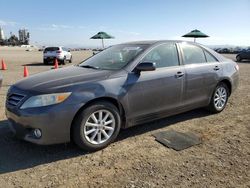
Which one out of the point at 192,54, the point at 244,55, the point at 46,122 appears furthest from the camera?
the point at 244,55

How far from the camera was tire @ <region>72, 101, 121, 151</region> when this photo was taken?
425 centimetres

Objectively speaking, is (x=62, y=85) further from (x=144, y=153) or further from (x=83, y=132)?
(x=144, y=153)

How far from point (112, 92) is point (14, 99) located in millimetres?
1399

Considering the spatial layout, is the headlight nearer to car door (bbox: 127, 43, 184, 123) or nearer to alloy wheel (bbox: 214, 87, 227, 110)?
car door (bbox: 127, 43, 184, 123)

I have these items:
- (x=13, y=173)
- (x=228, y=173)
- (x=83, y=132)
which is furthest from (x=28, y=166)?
(x=228, y=173)

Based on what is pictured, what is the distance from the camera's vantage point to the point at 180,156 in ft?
14.2

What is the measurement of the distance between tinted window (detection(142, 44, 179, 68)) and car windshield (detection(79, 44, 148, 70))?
0.57ft

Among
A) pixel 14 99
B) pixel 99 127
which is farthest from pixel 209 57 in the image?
pixel 14 99

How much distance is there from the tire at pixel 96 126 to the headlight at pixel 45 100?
1.19 feet

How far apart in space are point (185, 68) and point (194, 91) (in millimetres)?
496

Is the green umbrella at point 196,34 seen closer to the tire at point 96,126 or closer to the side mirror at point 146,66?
the side mirror at point 146,66

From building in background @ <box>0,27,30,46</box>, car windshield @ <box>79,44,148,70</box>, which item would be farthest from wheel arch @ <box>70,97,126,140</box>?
building in background @ <box>0,27,30,46</box>

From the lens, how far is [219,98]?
6.50m

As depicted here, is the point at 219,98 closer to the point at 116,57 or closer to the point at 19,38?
the point at 116,57
